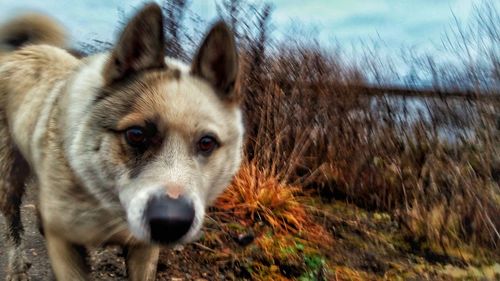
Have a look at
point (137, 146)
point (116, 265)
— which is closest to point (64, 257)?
point (137, 146)

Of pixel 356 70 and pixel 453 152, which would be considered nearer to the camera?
pixel 453 152

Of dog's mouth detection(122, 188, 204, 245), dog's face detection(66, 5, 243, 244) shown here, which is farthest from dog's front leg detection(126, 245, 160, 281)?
dog's mouth detection(122, 188, 204, 245)

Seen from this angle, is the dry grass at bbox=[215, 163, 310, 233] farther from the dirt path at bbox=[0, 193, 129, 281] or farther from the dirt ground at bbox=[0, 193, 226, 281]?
the dirt path at bbox=[0, 193, 129, 281]

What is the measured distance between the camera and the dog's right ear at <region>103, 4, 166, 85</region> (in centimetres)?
282

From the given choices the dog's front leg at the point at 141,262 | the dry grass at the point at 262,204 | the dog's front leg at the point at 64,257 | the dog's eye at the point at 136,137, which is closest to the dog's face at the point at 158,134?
the dog's eye at the point at 136,137

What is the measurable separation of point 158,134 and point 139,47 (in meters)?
0.53

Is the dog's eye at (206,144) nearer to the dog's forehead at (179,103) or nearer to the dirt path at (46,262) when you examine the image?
the dog's forehead at (179,103)

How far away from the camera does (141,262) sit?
331 centimetres

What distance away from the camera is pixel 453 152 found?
5.56m

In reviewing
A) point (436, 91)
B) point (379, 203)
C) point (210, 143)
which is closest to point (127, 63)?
point (210, 143)

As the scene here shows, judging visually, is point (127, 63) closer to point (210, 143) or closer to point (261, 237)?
point (210, 143)

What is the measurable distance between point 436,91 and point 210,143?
344 cm

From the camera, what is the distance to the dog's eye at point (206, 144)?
2812mm

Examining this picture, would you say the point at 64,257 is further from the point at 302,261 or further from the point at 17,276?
the point at 302,261
